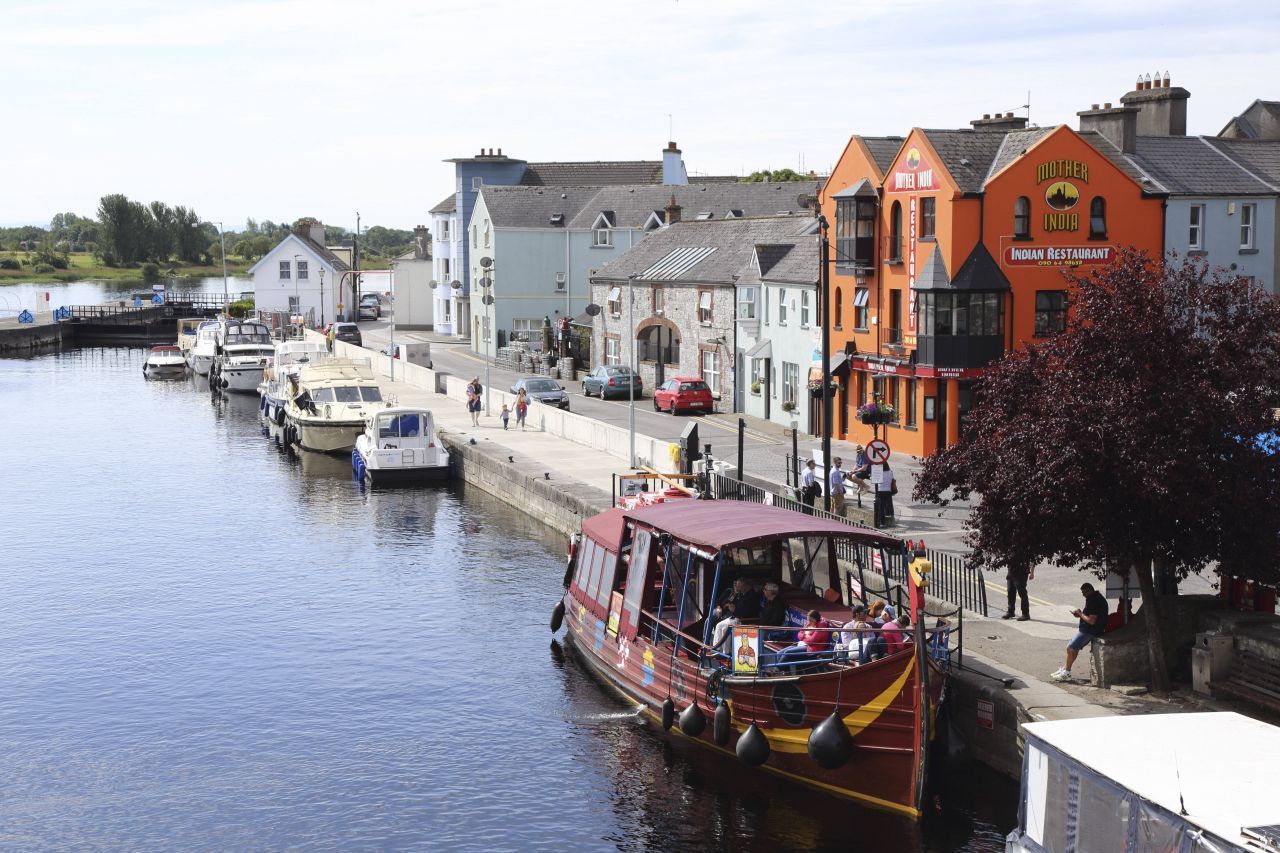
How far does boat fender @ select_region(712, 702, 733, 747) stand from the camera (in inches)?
954

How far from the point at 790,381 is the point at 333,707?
110 feet

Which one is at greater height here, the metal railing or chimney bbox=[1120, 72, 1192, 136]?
chimney bbox=[1120, 72, 1192, 136]

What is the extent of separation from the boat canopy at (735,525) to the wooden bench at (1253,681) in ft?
18.1

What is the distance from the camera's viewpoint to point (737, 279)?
64.1 metres

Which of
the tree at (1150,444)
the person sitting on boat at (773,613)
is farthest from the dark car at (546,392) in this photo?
the tree at (1150,444)

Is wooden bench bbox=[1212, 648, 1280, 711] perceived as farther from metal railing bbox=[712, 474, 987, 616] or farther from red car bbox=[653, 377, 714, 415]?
red car bbox=[653, 377, 714, 415]

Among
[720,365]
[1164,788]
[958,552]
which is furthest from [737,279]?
[1164,788]

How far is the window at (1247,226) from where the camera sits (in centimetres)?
5469

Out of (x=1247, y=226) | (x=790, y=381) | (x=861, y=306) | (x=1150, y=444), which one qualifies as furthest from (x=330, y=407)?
(x=1150, y=444)

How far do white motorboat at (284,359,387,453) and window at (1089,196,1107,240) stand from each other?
29572 millimetres

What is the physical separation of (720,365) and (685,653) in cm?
4068

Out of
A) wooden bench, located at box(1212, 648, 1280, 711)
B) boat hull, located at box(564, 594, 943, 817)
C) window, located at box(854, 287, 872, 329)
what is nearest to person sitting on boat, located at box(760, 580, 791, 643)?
boat hull, located at box(564, 594, 943, 817)

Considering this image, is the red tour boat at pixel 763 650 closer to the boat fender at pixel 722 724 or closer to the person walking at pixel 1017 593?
the boat fender at pixel 722 724

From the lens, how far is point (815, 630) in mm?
23500
